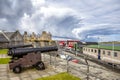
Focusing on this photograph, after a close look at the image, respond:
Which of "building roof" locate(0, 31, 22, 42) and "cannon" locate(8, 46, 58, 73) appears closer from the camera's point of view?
"cannon" locate(8, 46, 58, 73)

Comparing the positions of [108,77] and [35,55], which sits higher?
[35,55]

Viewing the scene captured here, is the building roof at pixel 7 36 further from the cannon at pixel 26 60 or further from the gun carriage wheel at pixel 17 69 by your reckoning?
the gun carriage wheel at pixel 17 69

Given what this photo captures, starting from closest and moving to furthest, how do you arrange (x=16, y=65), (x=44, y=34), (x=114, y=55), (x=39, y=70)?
(x=16, y=65) → (x=39, y=70) → (x=114, y=55) → (x=44, y=34)

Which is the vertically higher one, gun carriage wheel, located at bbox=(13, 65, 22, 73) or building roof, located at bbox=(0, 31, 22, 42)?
building roof, located at bbox=(0, 31, 22, 42)

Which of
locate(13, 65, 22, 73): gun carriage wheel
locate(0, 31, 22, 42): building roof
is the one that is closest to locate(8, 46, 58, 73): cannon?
locate(13, 65, 22, 73): gun carriage wheel

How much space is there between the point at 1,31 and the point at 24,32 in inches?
522

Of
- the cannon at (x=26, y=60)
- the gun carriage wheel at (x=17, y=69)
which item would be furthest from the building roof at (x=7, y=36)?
the gun carriage wheel at (x=17, y=69)

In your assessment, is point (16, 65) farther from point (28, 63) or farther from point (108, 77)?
point (108, 77)

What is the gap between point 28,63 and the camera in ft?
28.4

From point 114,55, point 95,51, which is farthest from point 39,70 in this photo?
point 95,51

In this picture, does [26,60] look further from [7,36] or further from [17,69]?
[7,36]

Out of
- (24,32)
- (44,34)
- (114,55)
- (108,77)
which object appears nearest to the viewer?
(108,77)

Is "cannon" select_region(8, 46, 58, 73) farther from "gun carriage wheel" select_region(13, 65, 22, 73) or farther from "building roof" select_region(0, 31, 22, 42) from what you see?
"building roof" select_region(0, 31, 22, 42)

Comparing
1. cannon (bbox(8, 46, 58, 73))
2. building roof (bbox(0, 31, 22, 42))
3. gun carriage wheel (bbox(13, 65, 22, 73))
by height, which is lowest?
gun carriage wheel (bbox(13, 65, 22, 73))
